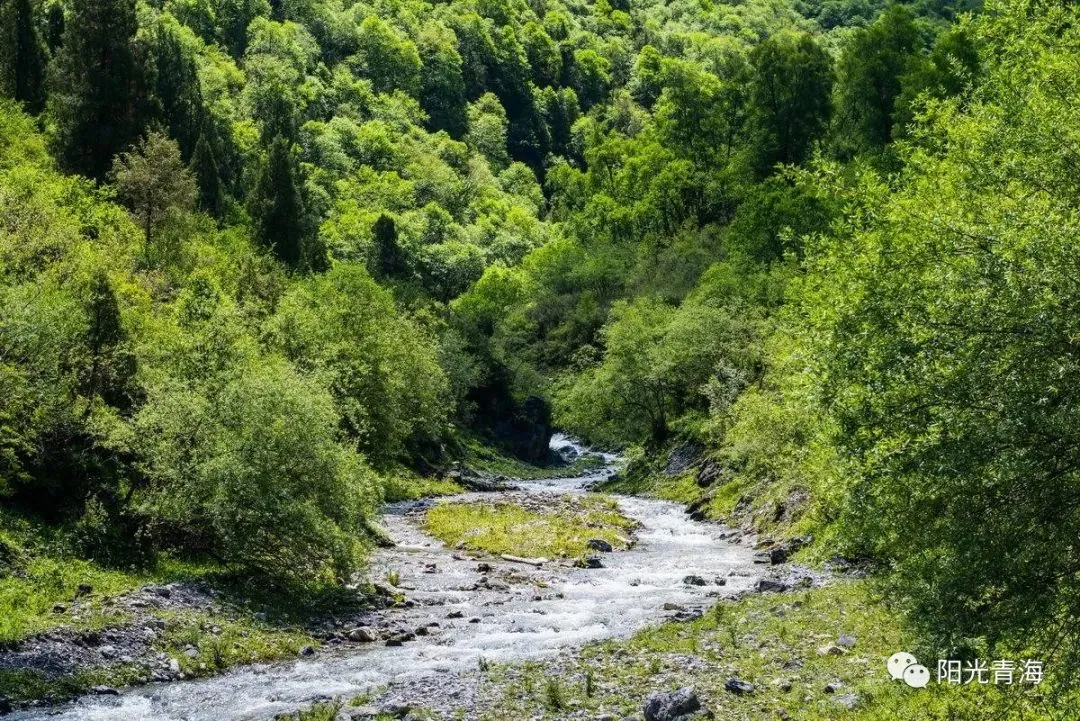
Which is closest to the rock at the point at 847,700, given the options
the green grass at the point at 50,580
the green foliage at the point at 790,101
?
the green grass at the point at 50,580

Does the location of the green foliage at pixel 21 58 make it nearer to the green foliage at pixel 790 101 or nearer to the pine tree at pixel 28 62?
the pine tree at pixel 28 62

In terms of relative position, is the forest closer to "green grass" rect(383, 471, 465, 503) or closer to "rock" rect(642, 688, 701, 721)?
"green grass" rect(383, 471, 465, 503)

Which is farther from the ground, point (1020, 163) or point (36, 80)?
point (36, 80)

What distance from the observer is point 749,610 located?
2672 cm

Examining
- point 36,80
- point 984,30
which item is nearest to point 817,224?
point 984,30

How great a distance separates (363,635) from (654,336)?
5467cm

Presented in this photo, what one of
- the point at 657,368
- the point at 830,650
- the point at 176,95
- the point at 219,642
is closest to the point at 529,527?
the point at 657,368

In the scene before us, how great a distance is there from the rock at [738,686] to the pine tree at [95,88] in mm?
63953

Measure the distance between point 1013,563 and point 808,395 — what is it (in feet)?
20.3

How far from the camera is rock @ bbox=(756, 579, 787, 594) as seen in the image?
29.9 metres

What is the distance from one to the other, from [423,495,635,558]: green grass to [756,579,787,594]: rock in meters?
Answer: 11.6

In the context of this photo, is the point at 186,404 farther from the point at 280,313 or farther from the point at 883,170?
the point at 883,170

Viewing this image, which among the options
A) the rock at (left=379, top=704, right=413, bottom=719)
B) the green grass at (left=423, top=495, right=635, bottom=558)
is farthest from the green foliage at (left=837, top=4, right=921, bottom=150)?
the rock at (left=379, top=704, right=413, bottom=719)

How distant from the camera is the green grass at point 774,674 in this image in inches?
620
